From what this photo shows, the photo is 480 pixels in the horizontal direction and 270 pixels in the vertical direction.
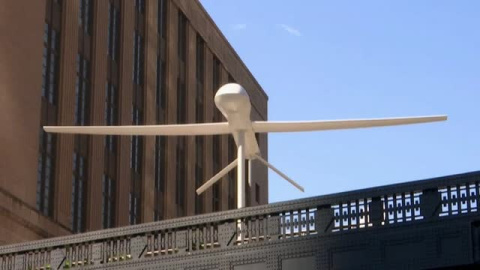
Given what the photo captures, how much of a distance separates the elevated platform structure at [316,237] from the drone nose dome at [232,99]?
1143 centimetres

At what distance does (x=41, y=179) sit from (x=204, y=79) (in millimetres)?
28338

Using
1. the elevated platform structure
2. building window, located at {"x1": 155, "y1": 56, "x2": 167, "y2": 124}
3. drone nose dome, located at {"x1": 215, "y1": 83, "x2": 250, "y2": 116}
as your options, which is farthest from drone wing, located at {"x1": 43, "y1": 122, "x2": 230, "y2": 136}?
building window, located at {"x1": 155, "y1": 56, "x2": 167, "y2": 124}

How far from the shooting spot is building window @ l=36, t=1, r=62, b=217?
54.3 m

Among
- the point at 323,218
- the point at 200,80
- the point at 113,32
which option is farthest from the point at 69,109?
the point at 323,218

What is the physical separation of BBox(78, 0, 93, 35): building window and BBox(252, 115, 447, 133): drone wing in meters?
18.7

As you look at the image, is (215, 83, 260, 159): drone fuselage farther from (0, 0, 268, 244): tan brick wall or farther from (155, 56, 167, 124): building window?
(155, 56, 167, 124): building window

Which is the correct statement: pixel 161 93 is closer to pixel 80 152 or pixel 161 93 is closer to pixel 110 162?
pixel 110 162

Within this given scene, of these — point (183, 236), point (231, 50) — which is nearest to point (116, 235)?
point (183, 236)

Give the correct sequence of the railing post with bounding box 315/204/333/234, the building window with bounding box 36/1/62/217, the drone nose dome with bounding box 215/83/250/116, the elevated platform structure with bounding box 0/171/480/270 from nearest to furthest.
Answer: the elevated platform structure with bounding box 0/171/480/270 → the railing post with bounding box 315/204/333/234 → the drone nose dome with bounding box 215/83/250/116 → the building window with bounding box 36/1/62/217

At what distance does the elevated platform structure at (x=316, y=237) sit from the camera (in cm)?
2542

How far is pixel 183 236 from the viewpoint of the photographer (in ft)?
95.5

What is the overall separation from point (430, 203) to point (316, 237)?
2.75m

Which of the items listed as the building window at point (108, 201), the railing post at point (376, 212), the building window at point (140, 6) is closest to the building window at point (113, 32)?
the building window at point (140, 6)

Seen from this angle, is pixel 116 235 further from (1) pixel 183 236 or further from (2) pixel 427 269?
(2) pixel 427 269
